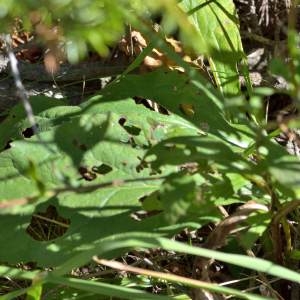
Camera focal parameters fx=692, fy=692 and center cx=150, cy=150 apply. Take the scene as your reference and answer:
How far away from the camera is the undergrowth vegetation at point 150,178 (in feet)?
4.35

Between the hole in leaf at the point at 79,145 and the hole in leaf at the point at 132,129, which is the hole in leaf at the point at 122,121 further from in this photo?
the hole in leaf at the point at 79,145

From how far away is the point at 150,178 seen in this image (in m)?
1.35

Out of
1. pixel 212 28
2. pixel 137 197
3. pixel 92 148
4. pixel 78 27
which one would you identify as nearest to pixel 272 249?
pixel 137 197

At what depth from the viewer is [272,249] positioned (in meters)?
1.85

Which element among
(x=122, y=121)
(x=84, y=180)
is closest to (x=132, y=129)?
(x=122, y=121)

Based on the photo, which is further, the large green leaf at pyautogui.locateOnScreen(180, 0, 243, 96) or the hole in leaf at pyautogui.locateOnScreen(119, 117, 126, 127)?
the large green leaf at pyautogui.locateOnScreen(180, 0, 243, 96)

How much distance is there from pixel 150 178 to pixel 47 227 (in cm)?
81

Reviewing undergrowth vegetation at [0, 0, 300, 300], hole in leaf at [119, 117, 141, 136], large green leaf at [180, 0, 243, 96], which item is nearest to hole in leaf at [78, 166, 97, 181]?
undergrowth vegetation at [0, 0, 300, 300]

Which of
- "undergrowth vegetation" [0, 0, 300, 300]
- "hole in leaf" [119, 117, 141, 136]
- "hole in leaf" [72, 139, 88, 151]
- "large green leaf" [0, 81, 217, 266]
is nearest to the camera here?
"undergrowth vegetation" [0, 0, 300, 300]

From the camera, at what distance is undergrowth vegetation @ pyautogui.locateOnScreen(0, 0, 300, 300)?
52.2 inches

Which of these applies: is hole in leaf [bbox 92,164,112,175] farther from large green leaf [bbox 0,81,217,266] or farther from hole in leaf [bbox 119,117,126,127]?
hole in leaf [bbox 119,117,126,127]

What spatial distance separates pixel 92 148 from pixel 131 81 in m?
0.32

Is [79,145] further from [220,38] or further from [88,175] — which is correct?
[220,38]

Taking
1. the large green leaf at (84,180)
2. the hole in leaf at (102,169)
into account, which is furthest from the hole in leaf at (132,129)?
the hole in leaf at (102,169)
